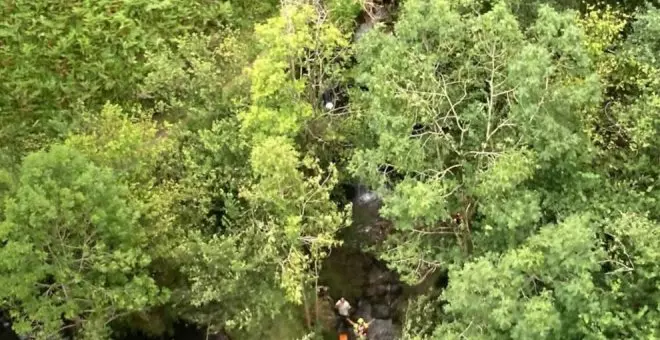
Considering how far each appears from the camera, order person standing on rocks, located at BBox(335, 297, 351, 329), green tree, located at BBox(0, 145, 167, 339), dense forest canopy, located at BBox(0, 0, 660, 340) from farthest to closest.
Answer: person standing on rocks, located at BBox(335, 297, 351, 329)
green tree, located at BBox(0, 145, 167, 339)
dense forest canopy, located at BBox(0, 0, 660, 340)

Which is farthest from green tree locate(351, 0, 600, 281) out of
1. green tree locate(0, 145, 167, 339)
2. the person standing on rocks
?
green tree locate(0, 145, 167, 339)

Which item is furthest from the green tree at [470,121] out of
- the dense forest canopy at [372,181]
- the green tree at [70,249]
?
the green tree at [70,249]

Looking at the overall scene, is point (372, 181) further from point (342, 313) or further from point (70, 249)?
point (70, 249)

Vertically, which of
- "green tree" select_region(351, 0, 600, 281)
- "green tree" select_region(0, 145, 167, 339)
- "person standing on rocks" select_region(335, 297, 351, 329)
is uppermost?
"green tree" select_region(351, 0, 600, 281)

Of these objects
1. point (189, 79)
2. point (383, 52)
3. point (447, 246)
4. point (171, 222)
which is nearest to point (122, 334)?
point (171, 222)

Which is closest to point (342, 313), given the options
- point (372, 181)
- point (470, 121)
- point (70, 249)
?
point (372, 181)

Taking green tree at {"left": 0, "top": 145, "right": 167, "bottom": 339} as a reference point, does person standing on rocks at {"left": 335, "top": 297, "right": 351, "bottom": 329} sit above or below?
below

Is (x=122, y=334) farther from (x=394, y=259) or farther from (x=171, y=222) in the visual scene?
(x=394, y=259)

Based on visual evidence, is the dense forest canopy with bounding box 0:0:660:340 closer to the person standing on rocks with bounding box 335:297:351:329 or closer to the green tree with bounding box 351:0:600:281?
the green tree with bounding box 351:0:600:281

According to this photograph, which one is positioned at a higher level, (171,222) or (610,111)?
(610,111)
